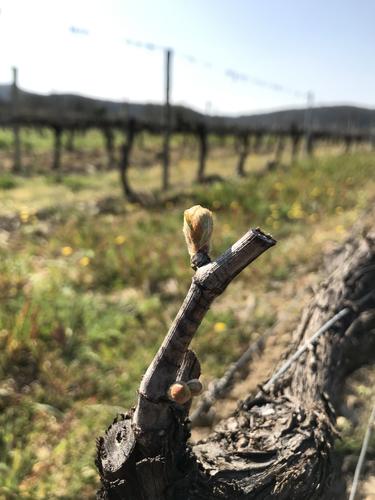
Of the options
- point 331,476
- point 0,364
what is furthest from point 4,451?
point 331,476

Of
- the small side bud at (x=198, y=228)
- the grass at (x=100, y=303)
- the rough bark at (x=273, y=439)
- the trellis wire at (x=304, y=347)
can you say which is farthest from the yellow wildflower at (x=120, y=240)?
the small side bud at (x=198, y=228)

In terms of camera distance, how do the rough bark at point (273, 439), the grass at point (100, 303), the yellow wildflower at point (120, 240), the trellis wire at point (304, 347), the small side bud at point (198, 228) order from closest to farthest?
the small side bud at point (198, 228) → the rough bark at point (273, 439) → the trellis wire at point (304, 347) → the grass at point (100, 303) → the yellow wildflower at point (120, 240)

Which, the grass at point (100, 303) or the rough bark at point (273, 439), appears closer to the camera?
the rough bark at point (273, 439)

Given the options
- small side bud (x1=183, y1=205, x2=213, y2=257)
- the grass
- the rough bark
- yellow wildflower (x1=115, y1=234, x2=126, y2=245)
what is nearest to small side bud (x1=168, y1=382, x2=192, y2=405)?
the rough bark

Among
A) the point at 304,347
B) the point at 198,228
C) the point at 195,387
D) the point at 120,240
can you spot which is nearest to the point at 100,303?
the point at 120,240

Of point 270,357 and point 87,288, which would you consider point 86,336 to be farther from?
point 270,357

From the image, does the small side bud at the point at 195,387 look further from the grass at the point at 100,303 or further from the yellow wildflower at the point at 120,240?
the yellow wildflower at the point at 120,240

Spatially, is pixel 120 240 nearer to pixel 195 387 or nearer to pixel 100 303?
pixel 100 303
